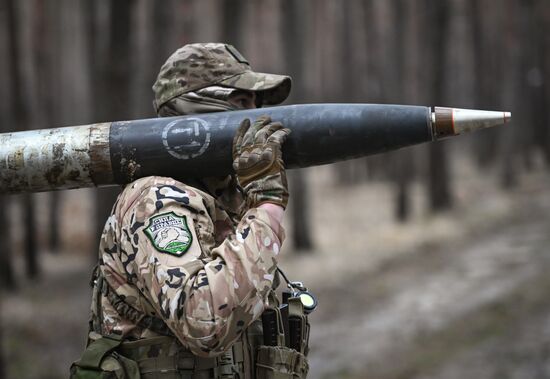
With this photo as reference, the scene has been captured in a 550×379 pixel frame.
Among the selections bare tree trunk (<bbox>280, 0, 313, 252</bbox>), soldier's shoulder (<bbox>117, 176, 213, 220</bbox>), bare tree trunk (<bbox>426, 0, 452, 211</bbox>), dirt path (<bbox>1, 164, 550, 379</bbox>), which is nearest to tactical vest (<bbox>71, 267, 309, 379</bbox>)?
soldier's shoulder (<bbox>117, 176, 213, 220</bbox>)

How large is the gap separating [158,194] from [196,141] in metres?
0.32

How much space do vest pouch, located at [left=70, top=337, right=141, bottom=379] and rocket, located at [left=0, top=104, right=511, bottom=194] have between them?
586 mm

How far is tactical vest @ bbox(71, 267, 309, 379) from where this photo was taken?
288 cm

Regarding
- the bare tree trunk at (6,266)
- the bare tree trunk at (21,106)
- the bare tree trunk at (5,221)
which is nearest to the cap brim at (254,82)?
the bare tree trunk at (5,221)

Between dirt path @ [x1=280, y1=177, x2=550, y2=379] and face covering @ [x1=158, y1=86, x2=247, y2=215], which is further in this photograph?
dirt path @ [x1=280, y1=177, x2=550, y2=379]

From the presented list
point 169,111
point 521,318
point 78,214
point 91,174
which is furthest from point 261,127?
point 78,214

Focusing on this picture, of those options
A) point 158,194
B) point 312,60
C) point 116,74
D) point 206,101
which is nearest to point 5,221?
point 116,74

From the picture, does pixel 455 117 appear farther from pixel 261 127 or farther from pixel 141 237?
pixel 141 237

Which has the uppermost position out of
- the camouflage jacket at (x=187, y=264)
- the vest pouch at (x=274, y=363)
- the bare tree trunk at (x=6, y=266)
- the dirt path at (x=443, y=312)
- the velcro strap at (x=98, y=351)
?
the camouflage jacket at (x=187, y=264)

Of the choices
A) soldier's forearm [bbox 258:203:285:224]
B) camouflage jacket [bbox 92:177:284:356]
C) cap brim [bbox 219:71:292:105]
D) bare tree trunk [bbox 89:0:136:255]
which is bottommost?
camouflage jacket [bbox 92:177:284:356]

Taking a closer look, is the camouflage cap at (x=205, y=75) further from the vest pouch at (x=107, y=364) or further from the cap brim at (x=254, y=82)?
the vest pouch at (x=107, y=364)

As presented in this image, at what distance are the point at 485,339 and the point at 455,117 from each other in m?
6.40

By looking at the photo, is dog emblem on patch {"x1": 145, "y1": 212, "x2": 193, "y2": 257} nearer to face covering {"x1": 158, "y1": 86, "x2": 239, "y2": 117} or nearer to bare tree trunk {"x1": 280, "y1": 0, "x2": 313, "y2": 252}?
face covering {"x1": 158, "y1": 86, "x2": 239, "y2": 117}

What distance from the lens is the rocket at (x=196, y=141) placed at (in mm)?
3057
